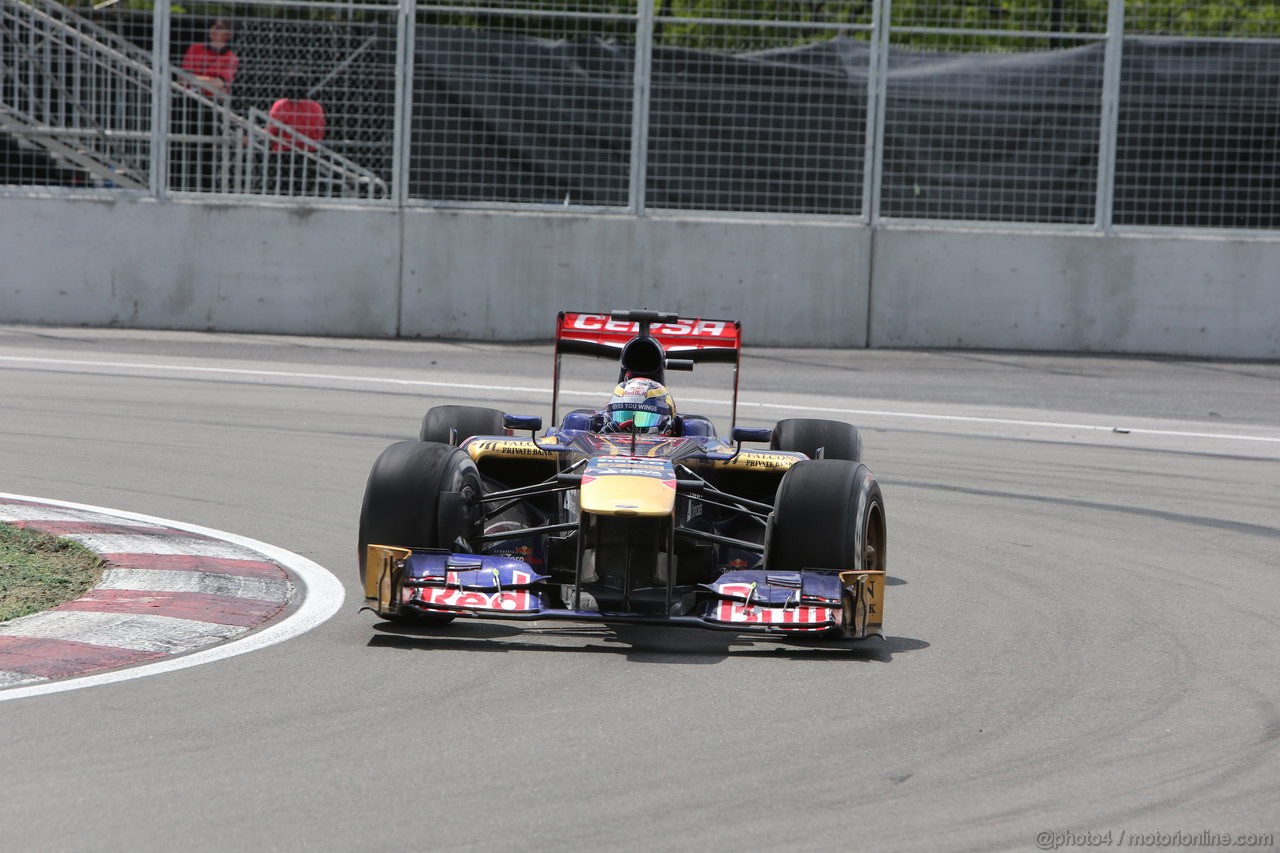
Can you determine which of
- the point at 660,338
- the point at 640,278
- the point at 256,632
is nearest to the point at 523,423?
the point at 660,338

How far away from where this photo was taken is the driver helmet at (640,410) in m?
7.28

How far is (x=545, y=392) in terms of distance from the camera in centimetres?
1423

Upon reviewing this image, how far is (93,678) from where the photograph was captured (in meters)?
5.44

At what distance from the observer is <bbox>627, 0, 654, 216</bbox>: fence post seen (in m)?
18.0

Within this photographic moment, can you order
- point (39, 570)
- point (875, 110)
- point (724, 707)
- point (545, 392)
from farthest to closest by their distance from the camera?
1. point (875, 110)
2. point (545, 392)
3. point (39, 570)
4. point (724, 707)

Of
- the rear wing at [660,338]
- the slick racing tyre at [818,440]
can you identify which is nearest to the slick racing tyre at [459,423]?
the rear wing at [660,338]

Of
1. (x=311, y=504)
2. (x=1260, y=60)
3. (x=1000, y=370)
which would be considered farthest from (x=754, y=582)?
(x=1260, y=60)

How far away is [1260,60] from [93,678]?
15.6 meters

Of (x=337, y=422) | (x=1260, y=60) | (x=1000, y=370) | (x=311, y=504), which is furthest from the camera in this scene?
(x=1260, y=60)

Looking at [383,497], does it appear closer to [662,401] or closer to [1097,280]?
[662,401]

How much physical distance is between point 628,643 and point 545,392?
803cm

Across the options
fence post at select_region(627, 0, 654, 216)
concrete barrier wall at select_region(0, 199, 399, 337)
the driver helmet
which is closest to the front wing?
the driver helmet

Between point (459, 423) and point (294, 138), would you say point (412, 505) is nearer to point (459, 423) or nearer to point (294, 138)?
point (459, 423)

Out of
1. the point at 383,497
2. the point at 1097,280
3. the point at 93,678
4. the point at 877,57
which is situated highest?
the point at 877,57
